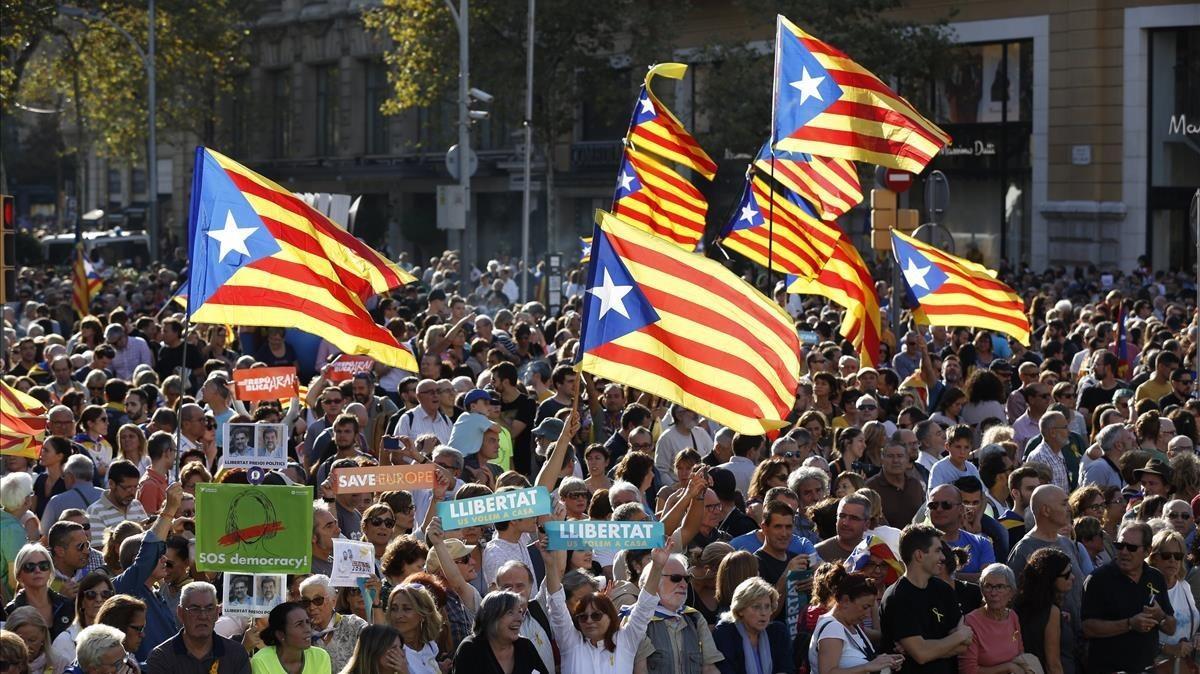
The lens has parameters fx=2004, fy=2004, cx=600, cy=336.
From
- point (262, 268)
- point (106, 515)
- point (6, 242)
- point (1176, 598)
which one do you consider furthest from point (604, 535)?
point (6, 242)

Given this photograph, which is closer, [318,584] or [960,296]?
[318,584]

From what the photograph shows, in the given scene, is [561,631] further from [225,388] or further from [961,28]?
[961,28]

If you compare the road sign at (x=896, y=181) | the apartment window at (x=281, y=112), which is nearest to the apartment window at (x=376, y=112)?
the apartment window at (x=281, y=112)

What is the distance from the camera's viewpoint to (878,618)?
9.51 metres

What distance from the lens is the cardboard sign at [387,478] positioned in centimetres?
1005

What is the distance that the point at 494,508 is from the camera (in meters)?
9.12

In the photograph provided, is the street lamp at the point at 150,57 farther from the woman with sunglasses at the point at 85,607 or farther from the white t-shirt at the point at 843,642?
the white t-shirt at the point at 843,642

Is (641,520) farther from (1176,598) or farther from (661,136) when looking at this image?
(661,136)

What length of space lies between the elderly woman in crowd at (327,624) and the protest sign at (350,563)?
0.07 metres

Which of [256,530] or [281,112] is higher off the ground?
[281,112]

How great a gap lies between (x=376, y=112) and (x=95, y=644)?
184 ft

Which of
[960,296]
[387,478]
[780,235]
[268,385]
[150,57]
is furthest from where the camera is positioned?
[150,57]

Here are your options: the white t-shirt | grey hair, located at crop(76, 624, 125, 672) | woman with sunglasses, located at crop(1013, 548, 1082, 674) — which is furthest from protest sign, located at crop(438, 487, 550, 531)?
woman with sunglasses, located at crop(1013, 548, 1082, 674)

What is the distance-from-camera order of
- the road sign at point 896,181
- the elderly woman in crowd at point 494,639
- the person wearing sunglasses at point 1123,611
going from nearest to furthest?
the elderly woman in crowd at point 494,639
the person wearing sunglasses at point 1123,611
the road sign at point 896,181
